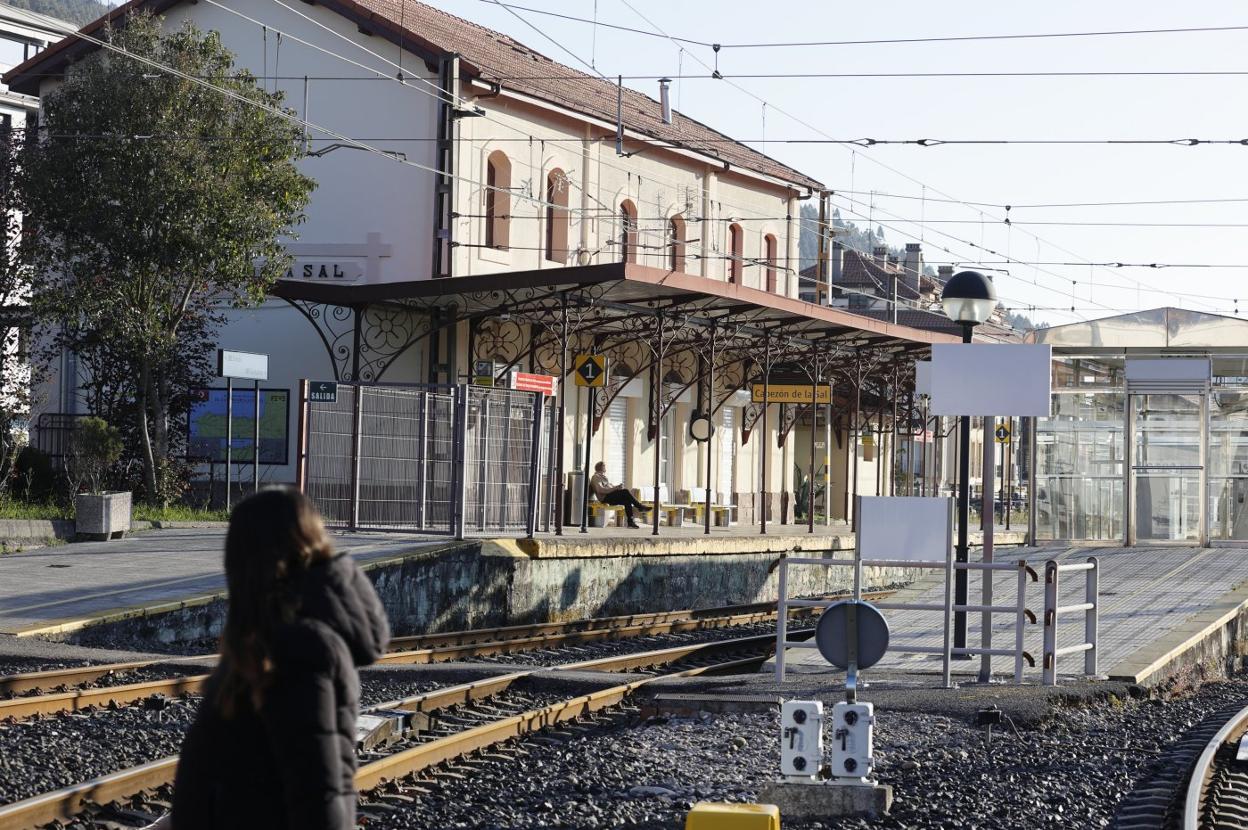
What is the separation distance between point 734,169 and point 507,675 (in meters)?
27.4

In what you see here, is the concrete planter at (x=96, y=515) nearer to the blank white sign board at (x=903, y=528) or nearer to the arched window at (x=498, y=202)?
the arched window at (x=498, y=202)

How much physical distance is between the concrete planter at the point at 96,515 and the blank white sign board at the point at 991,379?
12990mm

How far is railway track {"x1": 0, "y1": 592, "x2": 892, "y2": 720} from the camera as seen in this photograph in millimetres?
10797

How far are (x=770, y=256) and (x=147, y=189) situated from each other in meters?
21.0

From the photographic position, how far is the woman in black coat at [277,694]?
3.50m

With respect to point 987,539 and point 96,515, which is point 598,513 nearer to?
point 96,515

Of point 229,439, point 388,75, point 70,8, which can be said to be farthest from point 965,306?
point 70,8

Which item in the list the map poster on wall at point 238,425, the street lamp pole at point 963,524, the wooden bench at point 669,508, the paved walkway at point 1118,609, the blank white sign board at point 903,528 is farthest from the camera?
the wooden bench at point 669,508

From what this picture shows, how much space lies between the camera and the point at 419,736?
10.6 meters

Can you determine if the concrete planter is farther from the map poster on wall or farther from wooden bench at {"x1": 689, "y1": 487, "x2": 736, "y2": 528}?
wooden bench at {"x1": 689, "y1": 487, "x2": 736, "y2": 528}

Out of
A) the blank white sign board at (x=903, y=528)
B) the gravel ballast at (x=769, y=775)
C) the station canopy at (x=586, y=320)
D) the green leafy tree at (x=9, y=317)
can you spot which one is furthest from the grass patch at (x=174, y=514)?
the gravel ballast at (x=769, y=775)

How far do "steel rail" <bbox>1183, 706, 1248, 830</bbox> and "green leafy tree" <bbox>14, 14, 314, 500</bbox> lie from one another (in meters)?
16.8

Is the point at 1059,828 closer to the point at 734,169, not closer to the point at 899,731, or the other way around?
the point at 899,731

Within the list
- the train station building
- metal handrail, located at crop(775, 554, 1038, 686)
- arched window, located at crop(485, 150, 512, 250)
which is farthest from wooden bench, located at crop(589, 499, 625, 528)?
metal handrail, located at crop(775, 554, 1038, 686)
